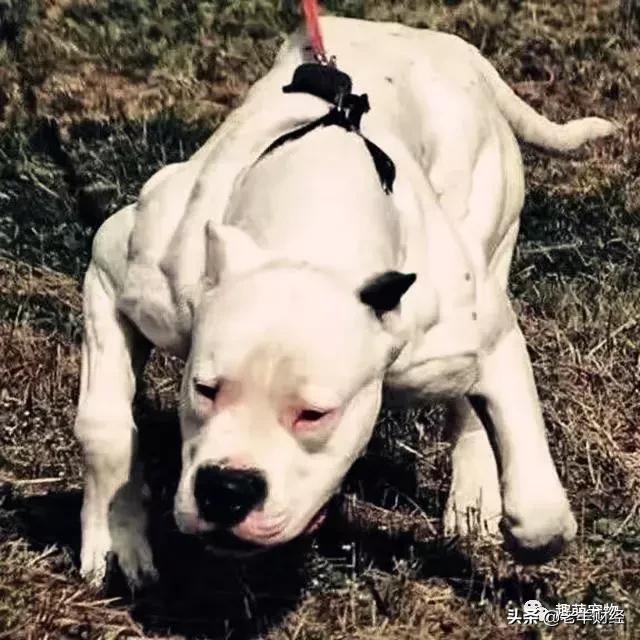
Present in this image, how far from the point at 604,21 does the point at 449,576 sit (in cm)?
507

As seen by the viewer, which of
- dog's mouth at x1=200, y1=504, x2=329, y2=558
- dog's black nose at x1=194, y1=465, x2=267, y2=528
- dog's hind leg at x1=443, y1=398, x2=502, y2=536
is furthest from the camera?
dog's hind leg at x1=443, y1=398, x2=502, y2=536

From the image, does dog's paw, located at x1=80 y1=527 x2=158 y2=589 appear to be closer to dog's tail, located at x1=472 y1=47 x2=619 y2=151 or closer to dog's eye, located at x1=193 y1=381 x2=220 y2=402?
dog's eye, located at x1=193 y1=381 x2=220 y2=402

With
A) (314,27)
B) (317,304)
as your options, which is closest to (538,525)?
(317,304)

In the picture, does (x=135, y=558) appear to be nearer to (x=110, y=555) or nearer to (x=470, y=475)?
(x=110, y=555)

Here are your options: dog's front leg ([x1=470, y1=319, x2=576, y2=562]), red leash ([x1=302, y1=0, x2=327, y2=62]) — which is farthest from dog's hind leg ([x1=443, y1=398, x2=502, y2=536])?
red leash ([x1=302, y1=0, x2=327, y2=62])

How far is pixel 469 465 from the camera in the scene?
5.29 metres

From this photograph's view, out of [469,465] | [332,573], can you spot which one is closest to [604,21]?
[469,465]

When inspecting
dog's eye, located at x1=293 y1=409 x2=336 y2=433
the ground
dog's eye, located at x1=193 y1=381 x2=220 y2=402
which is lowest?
the ground

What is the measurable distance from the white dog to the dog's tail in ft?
0.68

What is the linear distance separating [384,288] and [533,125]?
82.9 inches

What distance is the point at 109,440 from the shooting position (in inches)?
181

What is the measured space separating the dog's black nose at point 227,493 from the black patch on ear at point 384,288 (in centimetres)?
39

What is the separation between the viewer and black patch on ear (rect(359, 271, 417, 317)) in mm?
3967

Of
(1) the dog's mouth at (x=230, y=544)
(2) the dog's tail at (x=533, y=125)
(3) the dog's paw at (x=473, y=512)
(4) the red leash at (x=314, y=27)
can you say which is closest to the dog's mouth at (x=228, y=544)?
(1) the dog's mouth at (x=230, y=544)
